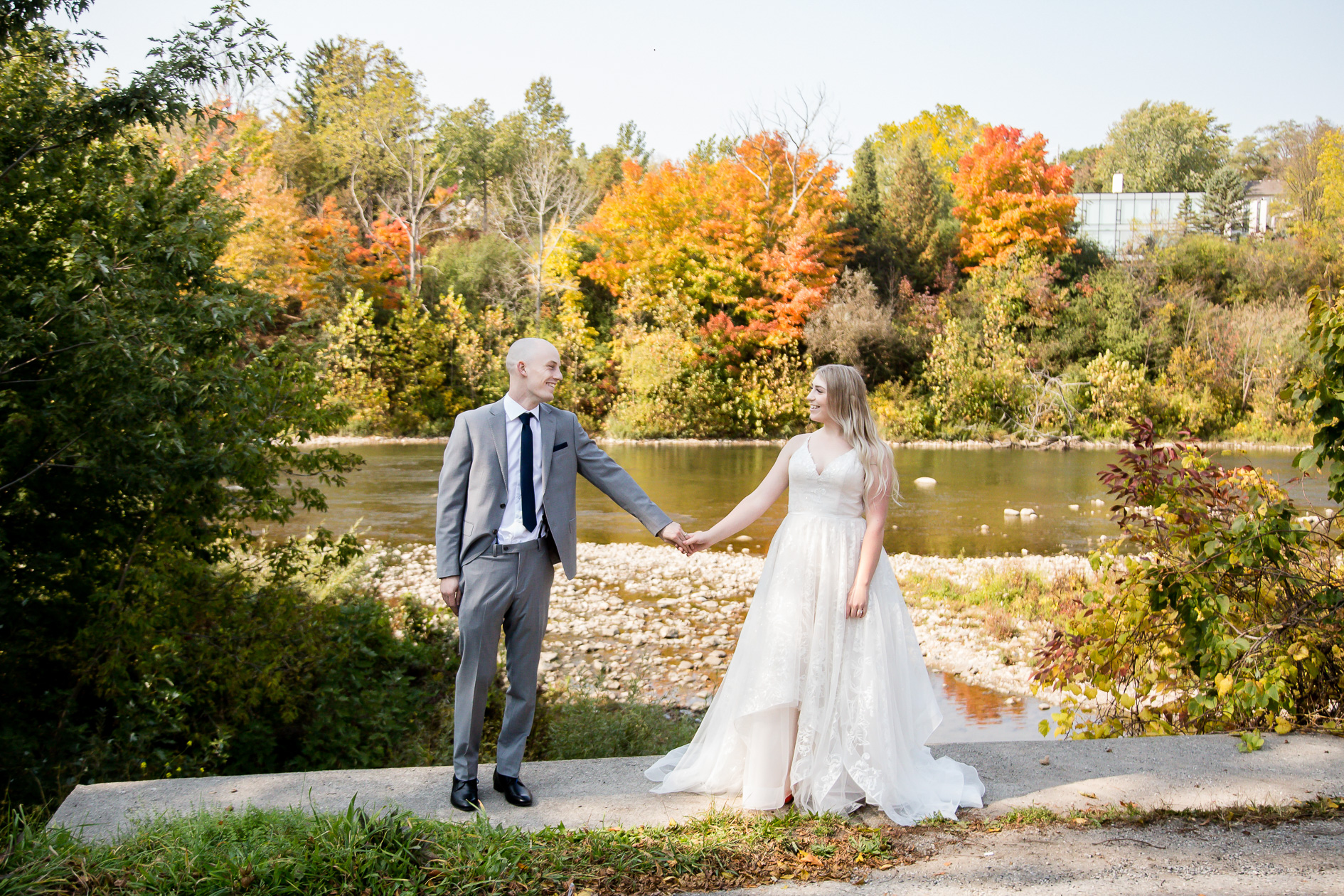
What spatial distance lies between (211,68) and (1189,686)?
6.48 m

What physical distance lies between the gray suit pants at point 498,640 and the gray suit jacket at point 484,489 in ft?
0.27

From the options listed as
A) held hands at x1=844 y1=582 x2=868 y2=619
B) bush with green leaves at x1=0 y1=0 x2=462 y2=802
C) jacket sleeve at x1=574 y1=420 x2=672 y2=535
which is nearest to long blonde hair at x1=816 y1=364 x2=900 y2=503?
held hands at x1=844 y1=582 x2=868 y2=619

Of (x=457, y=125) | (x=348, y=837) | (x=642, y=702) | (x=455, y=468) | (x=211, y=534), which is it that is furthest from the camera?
(x=457, y=125)

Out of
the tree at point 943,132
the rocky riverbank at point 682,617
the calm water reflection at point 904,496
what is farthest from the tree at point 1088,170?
the rocky riverbank at point 682,617

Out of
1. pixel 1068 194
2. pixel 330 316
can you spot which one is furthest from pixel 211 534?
pixel 1068 194

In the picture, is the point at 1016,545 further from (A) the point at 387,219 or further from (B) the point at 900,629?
(A) the point at 387,219

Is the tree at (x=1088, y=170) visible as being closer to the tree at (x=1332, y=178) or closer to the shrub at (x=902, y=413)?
the tree at (x=1332, y=178)

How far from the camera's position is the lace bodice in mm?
3742

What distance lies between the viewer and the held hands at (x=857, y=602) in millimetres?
3617

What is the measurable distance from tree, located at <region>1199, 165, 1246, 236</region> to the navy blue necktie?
41942 mm

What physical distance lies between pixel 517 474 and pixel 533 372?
0.40 m

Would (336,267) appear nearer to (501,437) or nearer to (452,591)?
(501,437)

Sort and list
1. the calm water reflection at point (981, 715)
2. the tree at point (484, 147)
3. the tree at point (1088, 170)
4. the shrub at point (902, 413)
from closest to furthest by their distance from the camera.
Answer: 1. the calm water reflection at point (981, 715)
2. the shrub at point (902, 413)
3. the tree at point (484, 147)
4. the tree at point (1088, 170)

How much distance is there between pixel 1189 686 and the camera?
498 cm
